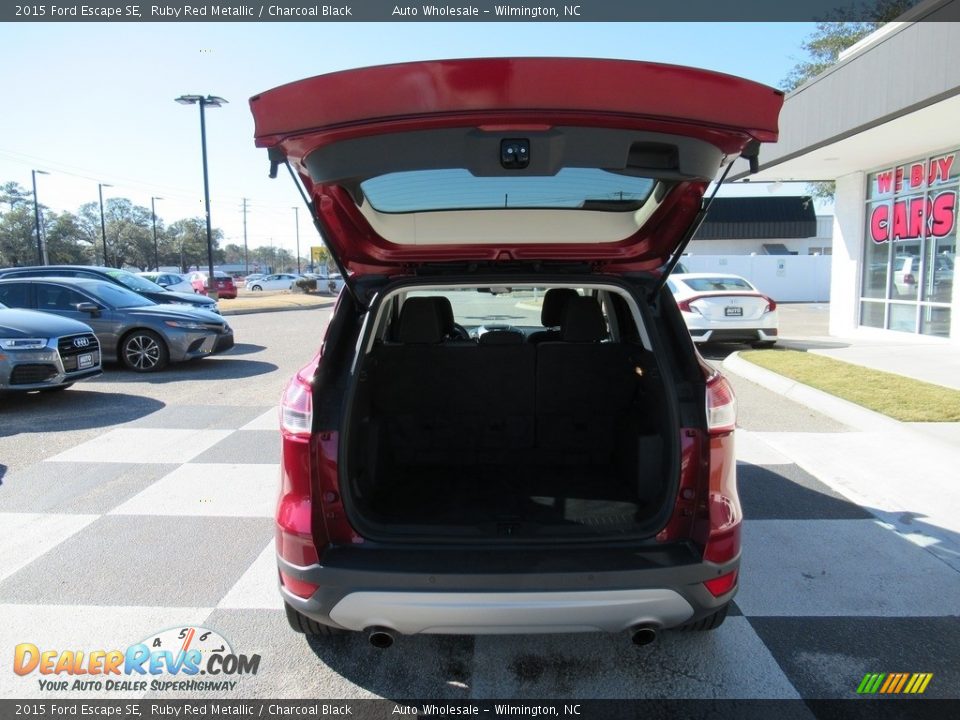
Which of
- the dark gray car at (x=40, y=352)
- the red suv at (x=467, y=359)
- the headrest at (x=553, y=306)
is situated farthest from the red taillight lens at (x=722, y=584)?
the dark gray car at (x=40, y=352)

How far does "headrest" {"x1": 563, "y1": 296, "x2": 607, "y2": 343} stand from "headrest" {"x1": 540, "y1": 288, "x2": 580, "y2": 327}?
0.52 m

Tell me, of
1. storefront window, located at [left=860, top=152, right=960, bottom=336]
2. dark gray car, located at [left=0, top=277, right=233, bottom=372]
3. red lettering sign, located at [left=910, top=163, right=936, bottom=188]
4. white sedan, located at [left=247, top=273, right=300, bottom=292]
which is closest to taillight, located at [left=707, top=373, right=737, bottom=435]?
dark gray car, located at [left=0, top=277, right=233, bottom=372]

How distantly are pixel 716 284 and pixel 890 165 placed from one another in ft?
14.9

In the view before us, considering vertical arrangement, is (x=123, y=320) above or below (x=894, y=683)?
above

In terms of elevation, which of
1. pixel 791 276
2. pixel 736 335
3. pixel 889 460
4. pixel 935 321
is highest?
pixel 791 276

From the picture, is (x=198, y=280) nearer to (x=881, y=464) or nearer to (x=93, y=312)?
(x=93, y=312)

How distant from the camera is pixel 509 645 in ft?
9.08

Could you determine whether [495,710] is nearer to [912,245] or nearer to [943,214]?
[943,214]

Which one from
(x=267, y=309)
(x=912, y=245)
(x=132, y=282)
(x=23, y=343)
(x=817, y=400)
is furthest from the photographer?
(x=267, y=309)

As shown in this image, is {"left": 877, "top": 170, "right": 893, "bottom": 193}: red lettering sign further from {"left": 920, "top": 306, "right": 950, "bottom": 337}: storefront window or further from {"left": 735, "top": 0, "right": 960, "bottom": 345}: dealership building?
{"left": 920, "top": 306, "right": 950, "bottom": 337}: storefront window

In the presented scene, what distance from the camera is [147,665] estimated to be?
2.68 metres

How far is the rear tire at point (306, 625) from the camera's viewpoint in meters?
2.47

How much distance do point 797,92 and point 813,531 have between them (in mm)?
10553

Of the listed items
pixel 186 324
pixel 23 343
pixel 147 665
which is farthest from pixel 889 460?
pixel 186 324
